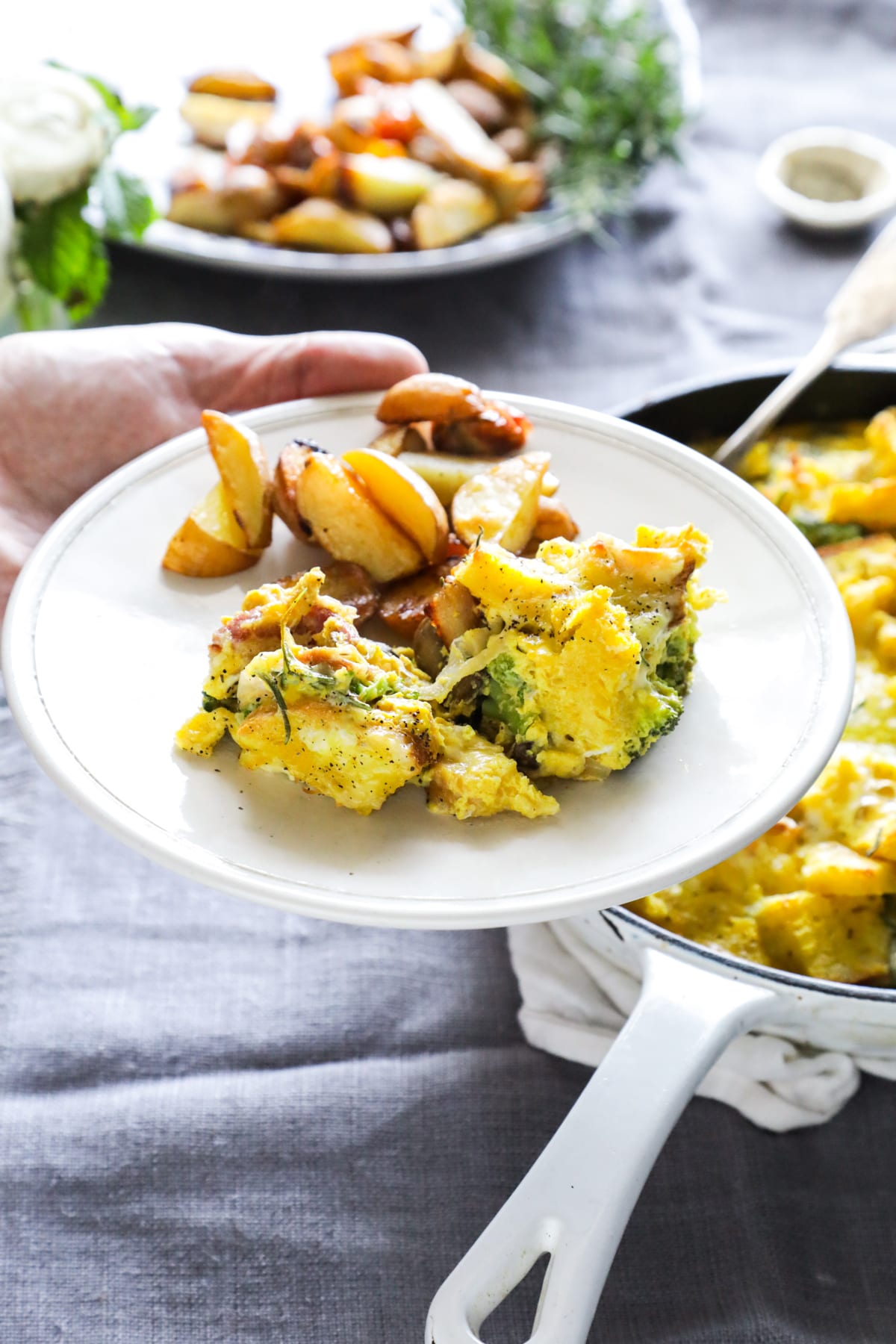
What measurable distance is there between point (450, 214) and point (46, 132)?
2.35 feet

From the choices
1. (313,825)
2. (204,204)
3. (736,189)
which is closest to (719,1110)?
(313,825)

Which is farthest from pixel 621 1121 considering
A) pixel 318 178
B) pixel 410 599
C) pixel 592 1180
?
pixel 318 178

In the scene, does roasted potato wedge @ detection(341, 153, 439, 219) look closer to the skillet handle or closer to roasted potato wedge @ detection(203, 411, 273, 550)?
roasted potato wedge @ detection(203, 411, 273, 550)

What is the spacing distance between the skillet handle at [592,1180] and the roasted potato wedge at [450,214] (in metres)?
1.60

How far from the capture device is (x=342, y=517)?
4.09 ft

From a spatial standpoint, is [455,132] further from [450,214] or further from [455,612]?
[455,612]

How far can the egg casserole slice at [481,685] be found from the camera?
1034mm

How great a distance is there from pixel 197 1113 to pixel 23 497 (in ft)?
2.85

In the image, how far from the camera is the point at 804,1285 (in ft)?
4.06

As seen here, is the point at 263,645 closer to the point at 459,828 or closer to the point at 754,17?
the point at 459,828

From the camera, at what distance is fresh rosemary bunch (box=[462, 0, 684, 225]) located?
2393mm

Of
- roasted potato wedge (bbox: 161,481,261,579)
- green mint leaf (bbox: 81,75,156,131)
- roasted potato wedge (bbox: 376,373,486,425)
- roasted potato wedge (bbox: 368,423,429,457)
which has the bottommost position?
green mint leaf (bbox: 81,75,156,131)

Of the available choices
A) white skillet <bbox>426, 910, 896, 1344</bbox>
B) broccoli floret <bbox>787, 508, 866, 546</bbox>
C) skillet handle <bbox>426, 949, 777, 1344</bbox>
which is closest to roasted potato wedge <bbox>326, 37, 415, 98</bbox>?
broccoli floret <bbox>787, 508, 866, 546</bbox>

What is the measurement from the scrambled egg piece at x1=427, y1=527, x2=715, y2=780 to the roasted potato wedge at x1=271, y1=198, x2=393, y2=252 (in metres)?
1.30
